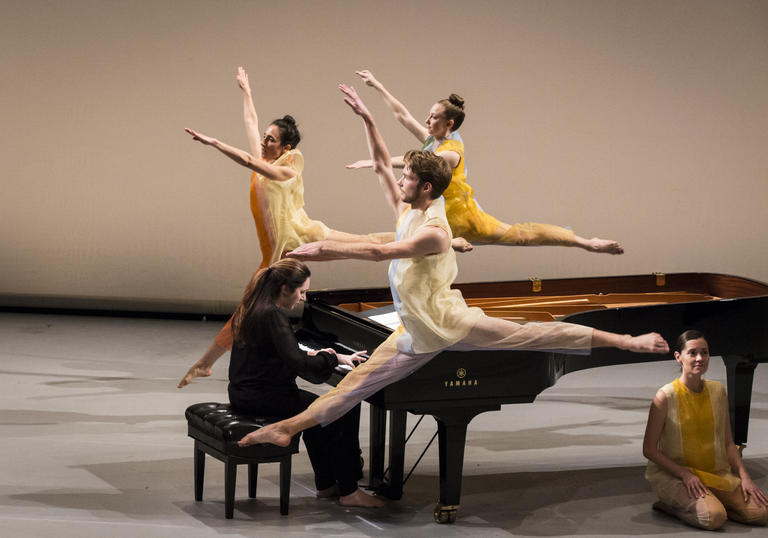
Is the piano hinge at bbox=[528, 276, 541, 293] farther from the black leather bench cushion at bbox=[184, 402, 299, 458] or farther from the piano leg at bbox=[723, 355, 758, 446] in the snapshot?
the black leather bench cushion at bbox=[184, 402, 299, 458]

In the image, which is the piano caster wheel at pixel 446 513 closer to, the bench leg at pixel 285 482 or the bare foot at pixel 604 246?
the bench leg at pixel 285 482

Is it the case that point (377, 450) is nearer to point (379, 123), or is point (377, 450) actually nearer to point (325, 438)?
point (325, 438)

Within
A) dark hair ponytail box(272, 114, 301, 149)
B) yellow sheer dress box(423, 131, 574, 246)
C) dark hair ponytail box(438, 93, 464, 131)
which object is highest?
dark hair ponytail box(438, 93, 464, 131)

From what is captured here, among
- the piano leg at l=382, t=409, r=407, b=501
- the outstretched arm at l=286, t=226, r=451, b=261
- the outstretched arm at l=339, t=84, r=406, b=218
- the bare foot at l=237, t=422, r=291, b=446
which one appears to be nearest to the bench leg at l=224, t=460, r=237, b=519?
the bare foot at l=237, t=422, r=291, b=446

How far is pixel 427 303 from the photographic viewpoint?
411 centimetres

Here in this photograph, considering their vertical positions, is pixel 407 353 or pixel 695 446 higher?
pixel 407 353

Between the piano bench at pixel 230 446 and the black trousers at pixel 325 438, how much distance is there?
6 cm

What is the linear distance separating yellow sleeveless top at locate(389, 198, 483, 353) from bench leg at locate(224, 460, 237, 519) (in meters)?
0.81

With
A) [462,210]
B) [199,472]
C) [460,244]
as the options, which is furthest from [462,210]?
[199,472]

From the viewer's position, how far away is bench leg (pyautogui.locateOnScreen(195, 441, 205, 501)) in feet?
14.8

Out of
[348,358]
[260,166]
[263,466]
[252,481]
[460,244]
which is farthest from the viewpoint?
[260,166]

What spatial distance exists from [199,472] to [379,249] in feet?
4.32

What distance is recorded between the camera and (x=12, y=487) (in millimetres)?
4695

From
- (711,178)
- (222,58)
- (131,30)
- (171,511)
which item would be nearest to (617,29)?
(711,178)
